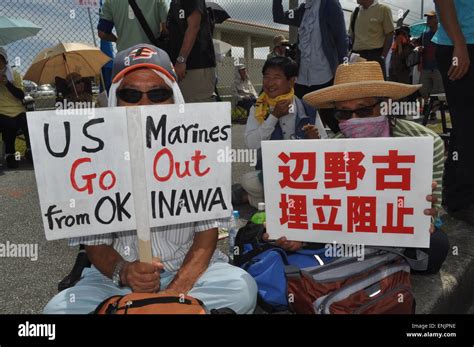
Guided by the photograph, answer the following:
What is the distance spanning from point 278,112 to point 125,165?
225cm

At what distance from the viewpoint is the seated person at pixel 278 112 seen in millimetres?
3717

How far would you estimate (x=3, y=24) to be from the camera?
6.97 metres

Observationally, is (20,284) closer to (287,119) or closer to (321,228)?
(321,228)

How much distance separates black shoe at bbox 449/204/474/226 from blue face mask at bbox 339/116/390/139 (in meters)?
1.28

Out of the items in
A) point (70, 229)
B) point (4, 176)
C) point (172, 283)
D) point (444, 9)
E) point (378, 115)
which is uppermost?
point (444, 9)

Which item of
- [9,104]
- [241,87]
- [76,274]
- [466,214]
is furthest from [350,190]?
[241,87]

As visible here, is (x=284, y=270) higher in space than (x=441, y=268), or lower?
higher

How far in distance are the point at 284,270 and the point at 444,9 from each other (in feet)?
6.68

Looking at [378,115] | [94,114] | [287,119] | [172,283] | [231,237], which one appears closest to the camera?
[94,114]

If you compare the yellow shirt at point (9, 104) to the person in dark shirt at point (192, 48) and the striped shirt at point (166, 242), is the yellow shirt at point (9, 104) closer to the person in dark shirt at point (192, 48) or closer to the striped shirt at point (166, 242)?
the person in dark shirt at point (192, 48)

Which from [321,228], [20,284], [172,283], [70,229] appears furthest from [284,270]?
[20,284]

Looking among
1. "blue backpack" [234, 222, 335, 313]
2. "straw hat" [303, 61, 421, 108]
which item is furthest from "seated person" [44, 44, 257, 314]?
"straw hat" [303, 61, 421, 108]

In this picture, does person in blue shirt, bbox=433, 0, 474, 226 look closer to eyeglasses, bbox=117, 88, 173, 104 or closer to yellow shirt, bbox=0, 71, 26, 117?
eyeglasses, bbox=117, 88, 173, 104

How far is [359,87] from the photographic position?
7.41ft
